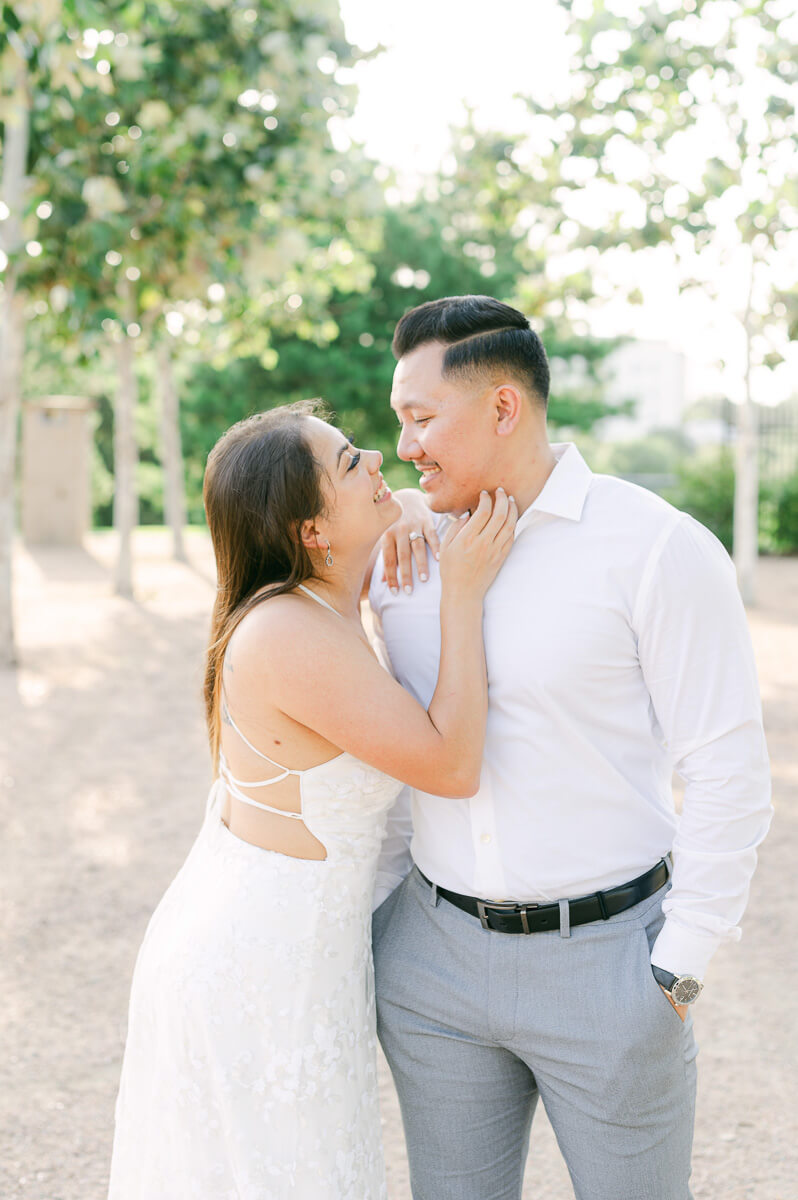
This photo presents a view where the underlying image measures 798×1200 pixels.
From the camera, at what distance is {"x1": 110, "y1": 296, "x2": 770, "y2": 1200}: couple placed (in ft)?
6.56

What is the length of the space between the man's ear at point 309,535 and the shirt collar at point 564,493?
0.42 meters

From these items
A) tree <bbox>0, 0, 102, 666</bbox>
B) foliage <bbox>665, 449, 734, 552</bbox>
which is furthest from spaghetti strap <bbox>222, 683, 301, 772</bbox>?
foliage <bbox>665, 449, 734, 552</bbox>

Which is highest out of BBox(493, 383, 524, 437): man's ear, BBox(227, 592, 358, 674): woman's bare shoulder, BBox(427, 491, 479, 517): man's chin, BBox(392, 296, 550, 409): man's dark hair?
BBox(392, 296, 550, 409): man's dark hair

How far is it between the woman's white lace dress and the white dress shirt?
25 centimetres

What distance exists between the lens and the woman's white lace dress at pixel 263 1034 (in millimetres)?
2145

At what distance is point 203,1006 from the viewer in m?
2.14

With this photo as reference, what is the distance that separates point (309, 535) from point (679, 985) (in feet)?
3.67

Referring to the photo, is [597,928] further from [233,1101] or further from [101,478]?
[101,478]

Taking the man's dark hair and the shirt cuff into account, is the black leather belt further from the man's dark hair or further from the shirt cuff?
the man's dark hair

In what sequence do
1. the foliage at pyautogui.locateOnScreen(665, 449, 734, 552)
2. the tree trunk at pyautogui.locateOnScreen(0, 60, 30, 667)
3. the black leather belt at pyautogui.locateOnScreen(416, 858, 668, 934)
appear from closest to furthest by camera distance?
1. the black leather belt at pyautogui.locateOnScreen(416, 858, 668, 934)
2. the tree trunk at pyautogui.locateOnScreen(0, 60, 30, 667)
3. the foliage at pyautogui.locateOnScreen(665, 449, 734, 552)

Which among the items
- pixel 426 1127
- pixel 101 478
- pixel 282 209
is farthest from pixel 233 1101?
pixel 101 478

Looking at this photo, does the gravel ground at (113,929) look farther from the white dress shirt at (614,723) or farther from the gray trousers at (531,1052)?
the white dress shirt at (614,723)

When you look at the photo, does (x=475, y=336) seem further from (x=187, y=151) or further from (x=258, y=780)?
(x=187, y=151)

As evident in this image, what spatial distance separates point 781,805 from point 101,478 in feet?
111
